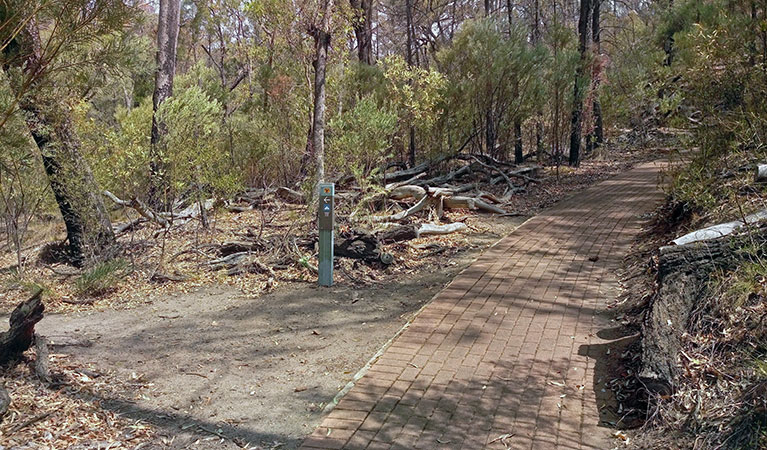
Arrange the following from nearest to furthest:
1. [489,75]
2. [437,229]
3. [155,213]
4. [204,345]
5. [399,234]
Answer: [204,345] → [155,213] → [399,234] → [437,229] → [489,75]

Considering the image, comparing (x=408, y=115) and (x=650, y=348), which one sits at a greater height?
(x=408, y=115)

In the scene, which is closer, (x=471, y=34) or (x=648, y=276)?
(x=648, y=276)

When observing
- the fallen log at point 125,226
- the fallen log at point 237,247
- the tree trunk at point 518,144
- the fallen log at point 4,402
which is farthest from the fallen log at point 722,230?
the tree trunk at point 518,144

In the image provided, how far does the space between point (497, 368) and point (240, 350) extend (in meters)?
2.34

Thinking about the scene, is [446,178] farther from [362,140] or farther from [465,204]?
[362,140]

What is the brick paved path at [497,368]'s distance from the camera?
3.67 metres

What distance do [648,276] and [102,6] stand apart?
598 cm

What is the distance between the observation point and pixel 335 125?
1091 centimetres

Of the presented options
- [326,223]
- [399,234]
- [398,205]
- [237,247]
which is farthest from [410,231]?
[237,247]

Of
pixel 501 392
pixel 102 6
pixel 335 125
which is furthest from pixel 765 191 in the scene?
pixel 335 125

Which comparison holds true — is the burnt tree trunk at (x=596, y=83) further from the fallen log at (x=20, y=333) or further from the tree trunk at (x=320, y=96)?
the fallen log at (x=20, y=333)

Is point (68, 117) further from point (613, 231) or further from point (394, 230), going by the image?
point (613, 231)

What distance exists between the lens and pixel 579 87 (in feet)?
55.6

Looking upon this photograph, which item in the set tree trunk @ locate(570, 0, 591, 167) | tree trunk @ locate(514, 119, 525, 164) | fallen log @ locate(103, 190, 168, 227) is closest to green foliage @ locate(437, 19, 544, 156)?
tree trunk @ locate(514, 119, 525, 164)
